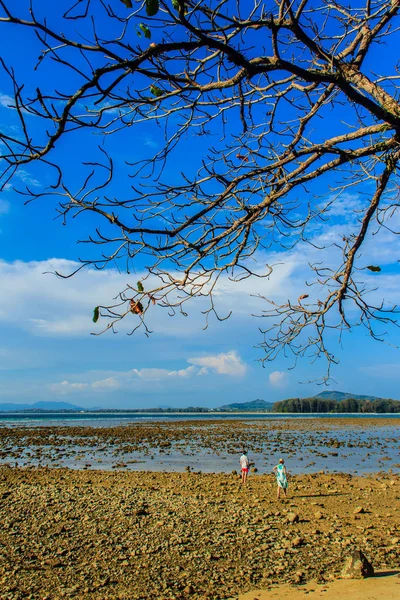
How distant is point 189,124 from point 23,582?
6.16 m

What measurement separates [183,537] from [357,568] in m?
3.03

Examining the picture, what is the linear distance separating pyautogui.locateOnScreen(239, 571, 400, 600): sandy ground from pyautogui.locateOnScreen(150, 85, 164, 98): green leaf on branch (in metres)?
5.83

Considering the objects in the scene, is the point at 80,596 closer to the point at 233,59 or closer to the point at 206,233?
the point at 206,233

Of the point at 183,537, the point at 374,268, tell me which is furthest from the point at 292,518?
the point at 374,268

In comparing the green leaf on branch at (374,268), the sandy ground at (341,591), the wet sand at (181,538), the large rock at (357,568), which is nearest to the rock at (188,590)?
the wet sand at (181,538)

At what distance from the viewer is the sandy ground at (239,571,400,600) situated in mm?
5758

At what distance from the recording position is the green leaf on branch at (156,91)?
326cm

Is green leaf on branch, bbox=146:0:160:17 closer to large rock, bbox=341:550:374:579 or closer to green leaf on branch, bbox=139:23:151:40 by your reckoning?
green leaf on branch, bbox=139:23:151:40

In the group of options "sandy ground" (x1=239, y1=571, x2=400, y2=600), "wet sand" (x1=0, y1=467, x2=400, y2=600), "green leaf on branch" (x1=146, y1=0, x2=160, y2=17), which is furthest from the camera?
"wet sand" (x1=0, y1=467, x2=400, y2=600)

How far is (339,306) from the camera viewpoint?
Result: 485cm

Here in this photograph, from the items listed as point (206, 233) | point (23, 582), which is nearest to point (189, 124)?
Answer: point (206, 233)

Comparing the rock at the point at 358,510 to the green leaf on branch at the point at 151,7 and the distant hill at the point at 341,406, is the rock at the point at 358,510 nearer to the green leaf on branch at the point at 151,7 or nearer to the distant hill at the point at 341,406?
the green leaf on branch at the point at 151,7

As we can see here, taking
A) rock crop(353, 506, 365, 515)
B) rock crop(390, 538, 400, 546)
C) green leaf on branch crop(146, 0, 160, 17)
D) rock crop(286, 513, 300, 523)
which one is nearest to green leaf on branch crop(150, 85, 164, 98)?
green leaf on branch crop(146, 0, 160, 17)

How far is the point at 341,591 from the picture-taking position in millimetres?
6031
